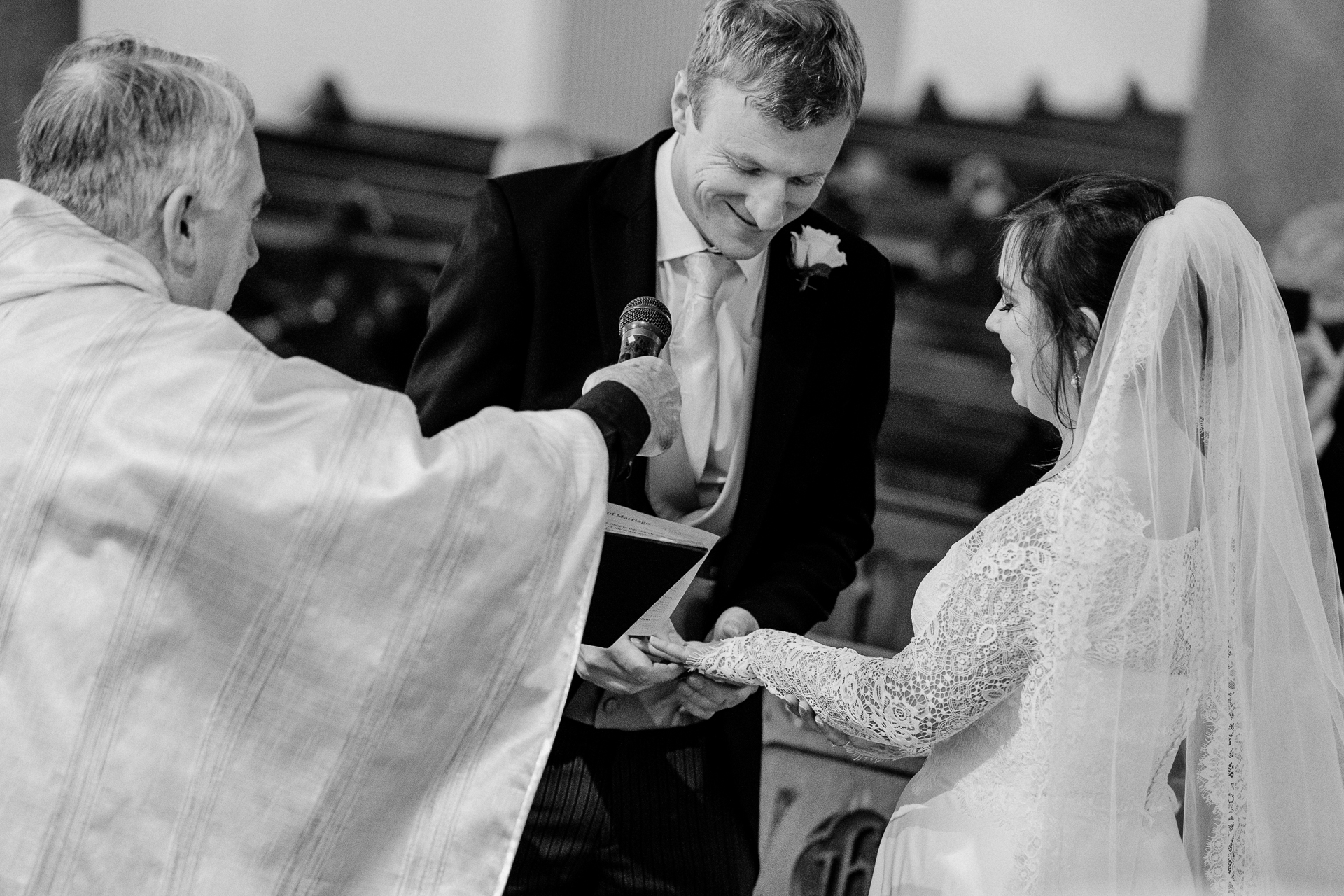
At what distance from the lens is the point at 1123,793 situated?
2.22 meters

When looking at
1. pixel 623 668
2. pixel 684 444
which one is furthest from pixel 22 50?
pixel 623 668

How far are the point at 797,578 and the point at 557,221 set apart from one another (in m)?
0.81

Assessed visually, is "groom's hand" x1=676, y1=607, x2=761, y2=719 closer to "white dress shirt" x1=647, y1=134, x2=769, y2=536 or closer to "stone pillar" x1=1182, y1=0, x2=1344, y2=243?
"white dress shirt" x1=647, y1=134, x2=769, y2=536

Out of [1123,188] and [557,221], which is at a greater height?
[1123,188]

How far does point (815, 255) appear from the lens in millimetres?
2688

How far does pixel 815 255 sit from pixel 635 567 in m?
0.85

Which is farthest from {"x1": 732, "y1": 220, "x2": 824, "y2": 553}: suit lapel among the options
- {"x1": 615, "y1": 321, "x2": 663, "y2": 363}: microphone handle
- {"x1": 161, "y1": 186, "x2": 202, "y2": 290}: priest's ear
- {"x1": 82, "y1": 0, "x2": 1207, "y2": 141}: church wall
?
{"x1": 82, "y1": 0, "x2": 1207, "y2": 141}: church wall

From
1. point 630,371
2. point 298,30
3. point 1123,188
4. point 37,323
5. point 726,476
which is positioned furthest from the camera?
point 298,30

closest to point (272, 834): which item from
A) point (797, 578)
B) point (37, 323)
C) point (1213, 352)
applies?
point (37, 323)

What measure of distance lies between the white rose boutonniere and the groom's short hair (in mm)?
268

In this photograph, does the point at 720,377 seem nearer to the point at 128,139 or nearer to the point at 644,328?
the point at 644,328

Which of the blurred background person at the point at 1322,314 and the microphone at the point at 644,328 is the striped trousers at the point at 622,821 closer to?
the microphone at the point at 644,328

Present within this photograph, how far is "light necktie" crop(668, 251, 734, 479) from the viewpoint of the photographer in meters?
2.56

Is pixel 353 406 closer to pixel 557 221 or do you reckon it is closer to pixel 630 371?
pixel 630 371
